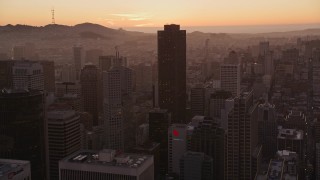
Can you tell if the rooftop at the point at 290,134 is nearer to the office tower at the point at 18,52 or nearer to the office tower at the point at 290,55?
the office tower at the point at 290,55

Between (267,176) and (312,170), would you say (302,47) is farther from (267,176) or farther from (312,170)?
(267,176)

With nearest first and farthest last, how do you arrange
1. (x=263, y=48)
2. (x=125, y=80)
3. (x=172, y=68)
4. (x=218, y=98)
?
(x=125, y=80), (x=218, y=98), (x=172, y=68), (x=263, y=48)

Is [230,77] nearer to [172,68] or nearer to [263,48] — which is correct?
[172,68]

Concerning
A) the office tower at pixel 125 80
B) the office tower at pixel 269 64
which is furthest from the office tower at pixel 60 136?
the office tower at pixel 269 64

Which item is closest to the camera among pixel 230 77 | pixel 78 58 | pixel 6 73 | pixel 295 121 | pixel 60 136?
pixel 60 136

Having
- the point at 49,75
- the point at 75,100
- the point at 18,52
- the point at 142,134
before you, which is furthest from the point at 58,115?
the point at 75,100

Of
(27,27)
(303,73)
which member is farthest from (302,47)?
(27,27)

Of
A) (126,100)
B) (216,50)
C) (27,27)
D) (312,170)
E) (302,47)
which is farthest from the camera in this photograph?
(216,50)
